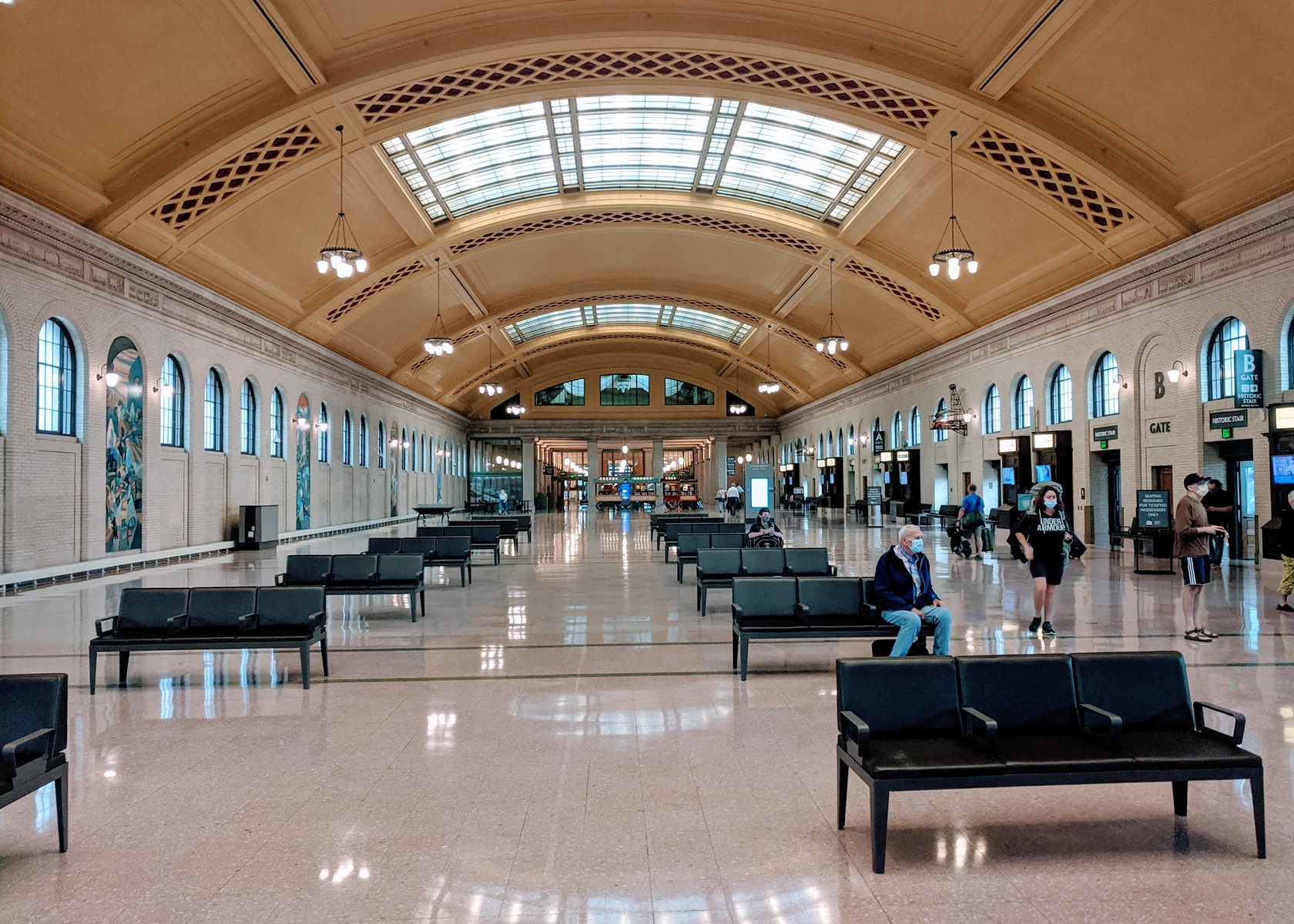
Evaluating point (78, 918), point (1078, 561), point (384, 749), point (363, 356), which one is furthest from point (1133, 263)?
point (363, 356)

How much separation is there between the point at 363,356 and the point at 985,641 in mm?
27675

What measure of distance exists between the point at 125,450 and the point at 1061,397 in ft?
72.0

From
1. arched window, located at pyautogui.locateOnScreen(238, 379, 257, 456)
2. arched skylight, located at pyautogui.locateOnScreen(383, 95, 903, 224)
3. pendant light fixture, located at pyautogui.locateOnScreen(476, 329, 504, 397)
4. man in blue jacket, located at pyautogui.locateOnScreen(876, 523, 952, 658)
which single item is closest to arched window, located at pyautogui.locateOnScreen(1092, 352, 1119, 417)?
arched skylight, located at pyautogui.locateOnScreen(383, 95, 903, 224)

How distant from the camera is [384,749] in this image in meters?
4.94

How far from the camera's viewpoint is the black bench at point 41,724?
3578 millimetres

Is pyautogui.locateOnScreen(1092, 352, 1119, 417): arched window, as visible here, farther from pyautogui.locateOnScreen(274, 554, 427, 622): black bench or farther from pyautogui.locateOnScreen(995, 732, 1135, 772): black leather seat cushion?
pyautogui.locateOnScreen(995, 732, 1135, 772): black leather seat cushion

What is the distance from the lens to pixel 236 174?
51.6 feet

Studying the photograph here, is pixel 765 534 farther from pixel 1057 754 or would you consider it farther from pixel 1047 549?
pixel 1057 754

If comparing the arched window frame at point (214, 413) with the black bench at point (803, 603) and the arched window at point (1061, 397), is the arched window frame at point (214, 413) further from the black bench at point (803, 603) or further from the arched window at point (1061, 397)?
the arched window at point (1061, 397)

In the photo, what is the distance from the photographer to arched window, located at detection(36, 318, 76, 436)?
14.3m

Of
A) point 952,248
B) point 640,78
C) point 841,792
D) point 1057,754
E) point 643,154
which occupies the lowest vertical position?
point 841,792

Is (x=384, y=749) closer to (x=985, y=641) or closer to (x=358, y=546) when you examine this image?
(x=985, y=641)

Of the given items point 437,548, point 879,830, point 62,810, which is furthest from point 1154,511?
point 62,810

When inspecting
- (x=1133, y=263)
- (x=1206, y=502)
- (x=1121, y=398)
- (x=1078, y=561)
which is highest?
(x=1133, y=263)
